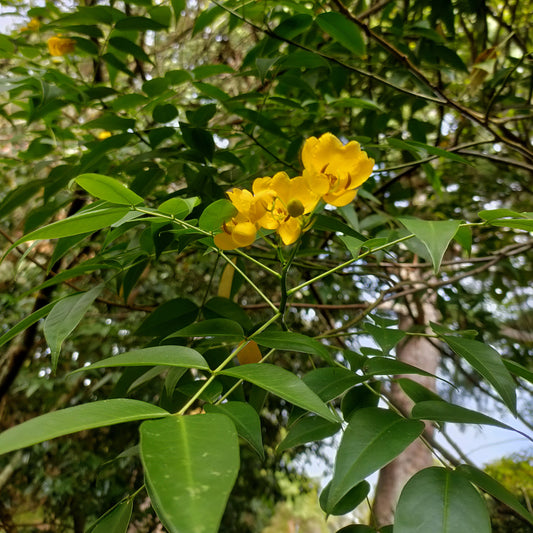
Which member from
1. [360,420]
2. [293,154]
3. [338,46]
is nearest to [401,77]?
[338,46]

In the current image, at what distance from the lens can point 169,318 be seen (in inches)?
25.4

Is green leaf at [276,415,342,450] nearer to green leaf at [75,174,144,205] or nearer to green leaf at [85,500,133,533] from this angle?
green leaf at [85,500,133,533]

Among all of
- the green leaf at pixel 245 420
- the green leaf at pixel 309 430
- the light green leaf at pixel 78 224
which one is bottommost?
the green leaf at pixel 309 430

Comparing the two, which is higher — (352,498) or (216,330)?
(216,330)

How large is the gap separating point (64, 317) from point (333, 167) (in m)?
0.35

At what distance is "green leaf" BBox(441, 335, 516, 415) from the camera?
0.39 meters

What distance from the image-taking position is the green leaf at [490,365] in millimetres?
388

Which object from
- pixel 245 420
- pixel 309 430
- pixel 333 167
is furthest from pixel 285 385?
pixel 333 167

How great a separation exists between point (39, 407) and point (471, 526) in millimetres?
1845

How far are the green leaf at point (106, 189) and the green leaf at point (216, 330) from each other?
0.14 metres

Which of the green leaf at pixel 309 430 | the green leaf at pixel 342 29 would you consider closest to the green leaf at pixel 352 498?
the green leaf at pixel 309 430

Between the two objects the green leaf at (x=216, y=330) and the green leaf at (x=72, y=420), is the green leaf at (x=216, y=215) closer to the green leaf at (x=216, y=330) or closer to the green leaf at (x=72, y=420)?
the green leaf at (x=216, y=330)

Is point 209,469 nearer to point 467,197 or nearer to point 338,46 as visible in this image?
point 338,46

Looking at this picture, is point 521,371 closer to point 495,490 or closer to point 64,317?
point 495,490
